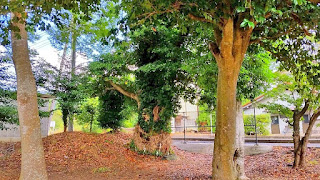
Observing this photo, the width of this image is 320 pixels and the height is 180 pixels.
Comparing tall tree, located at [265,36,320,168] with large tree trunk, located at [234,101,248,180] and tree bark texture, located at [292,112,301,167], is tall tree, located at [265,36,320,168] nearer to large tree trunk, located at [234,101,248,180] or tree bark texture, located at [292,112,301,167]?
tree bark texture, located at [292,112,301,167]

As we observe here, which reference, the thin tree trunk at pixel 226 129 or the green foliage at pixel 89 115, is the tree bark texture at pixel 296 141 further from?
the green foliage at pixel 89 115

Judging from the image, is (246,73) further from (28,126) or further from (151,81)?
(28,126)

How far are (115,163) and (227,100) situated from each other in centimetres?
561

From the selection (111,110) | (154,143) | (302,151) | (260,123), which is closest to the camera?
(302,151)

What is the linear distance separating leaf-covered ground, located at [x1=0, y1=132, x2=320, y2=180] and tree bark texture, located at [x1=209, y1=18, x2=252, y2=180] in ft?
6.34

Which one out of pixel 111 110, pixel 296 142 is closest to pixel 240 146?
pixel 296 142

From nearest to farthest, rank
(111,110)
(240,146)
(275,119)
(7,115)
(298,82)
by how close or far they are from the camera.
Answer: (240,146)
(298,82)
(7,115)
(111,110)
(275,119)

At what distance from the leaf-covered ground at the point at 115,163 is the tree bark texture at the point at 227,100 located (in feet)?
6.34

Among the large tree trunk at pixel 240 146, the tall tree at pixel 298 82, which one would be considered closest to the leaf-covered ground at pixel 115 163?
the large tree trunk at pixel 240 146

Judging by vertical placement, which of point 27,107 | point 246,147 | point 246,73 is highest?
point 246,73

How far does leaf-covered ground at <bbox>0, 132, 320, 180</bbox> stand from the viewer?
6.86 meters

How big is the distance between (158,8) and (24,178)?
168 inches

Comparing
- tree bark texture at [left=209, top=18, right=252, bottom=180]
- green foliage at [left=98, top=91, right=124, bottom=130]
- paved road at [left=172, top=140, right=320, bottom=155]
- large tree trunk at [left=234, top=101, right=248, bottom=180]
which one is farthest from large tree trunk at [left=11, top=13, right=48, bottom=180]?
paved road at [left=172, top=140, right=320, bottom=155]

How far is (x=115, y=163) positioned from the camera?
870cm
